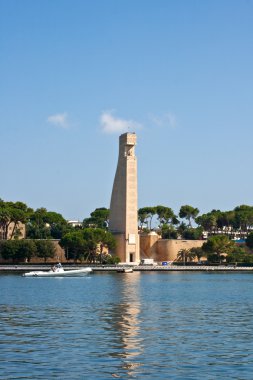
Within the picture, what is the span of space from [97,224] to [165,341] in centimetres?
12840

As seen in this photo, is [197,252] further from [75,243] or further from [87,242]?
[75,243]

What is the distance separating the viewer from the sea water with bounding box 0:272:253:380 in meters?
22.9

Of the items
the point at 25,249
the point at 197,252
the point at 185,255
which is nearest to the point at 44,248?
the point at 25,249

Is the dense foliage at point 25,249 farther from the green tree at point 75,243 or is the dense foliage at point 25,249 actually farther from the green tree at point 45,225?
the green tree at point 45,225

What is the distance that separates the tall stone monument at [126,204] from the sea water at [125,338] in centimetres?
6220

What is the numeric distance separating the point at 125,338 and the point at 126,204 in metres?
83.5

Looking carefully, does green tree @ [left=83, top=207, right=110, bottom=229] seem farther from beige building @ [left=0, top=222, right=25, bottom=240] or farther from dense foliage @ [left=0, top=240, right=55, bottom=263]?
dense foliage @ [left=0, top=240, right=55, bottom=263]

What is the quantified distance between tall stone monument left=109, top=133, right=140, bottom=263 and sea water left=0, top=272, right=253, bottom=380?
6220cm

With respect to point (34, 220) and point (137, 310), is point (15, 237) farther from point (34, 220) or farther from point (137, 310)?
point (137, 310)

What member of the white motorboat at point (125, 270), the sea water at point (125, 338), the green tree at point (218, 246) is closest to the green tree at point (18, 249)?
the white motorboat at point (125, 270)

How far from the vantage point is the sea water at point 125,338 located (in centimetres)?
2294

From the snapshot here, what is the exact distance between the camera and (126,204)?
113m

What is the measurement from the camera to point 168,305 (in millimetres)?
45844

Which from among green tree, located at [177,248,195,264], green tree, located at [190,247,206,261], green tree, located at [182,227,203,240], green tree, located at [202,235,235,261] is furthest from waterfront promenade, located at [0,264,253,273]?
green tree, located at [182,227,203,240]
